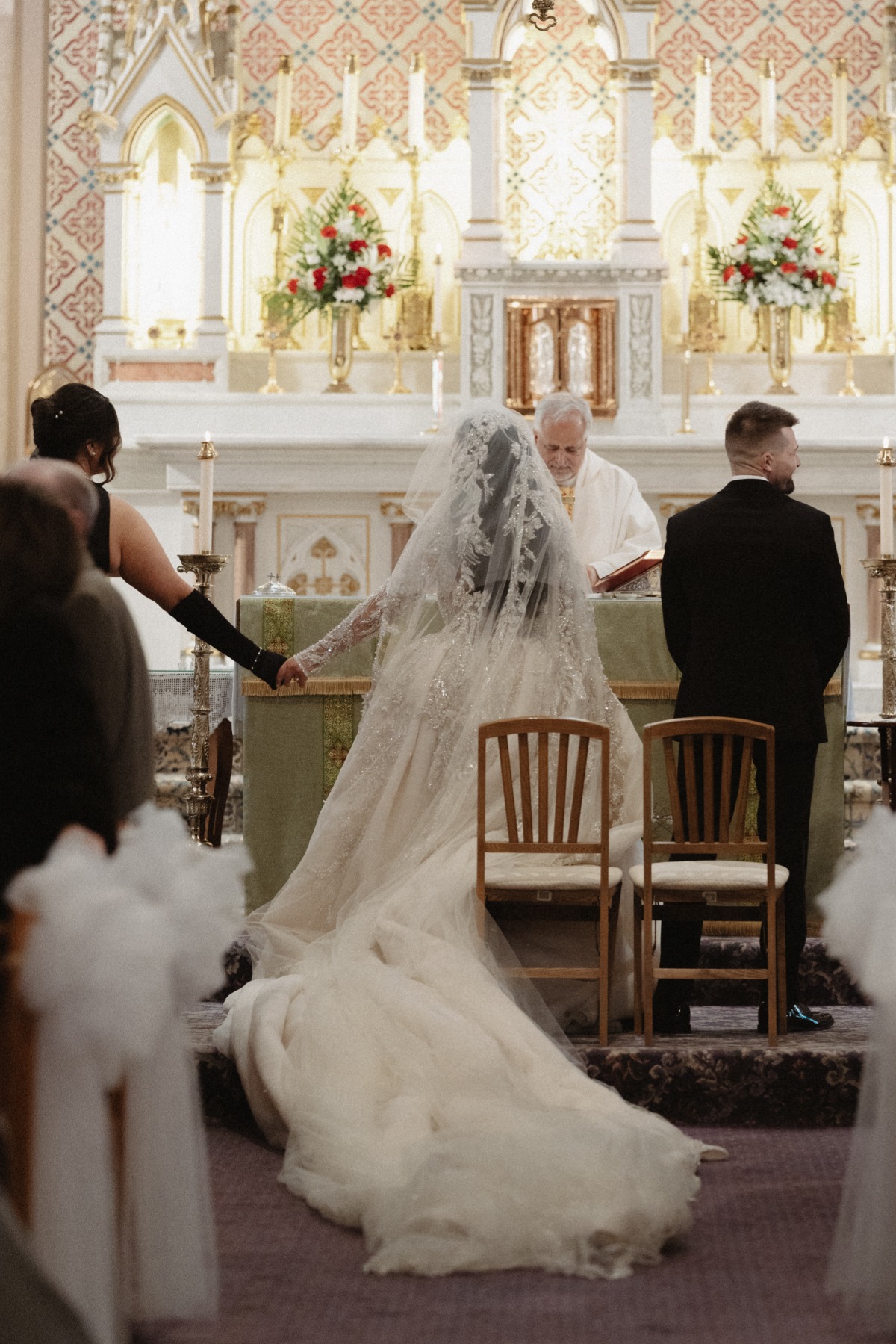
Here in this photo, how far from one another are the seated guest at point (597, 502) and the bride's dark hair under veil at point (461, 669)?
1.60 m

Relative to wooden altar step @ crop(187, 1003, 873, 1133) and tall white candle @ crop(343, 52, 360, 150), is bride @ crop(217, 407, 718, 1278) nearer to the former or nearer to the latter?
wooden altar step @ crop(187, 1003, 873, 1133)

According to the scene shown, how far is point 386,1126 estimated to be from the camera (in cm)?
361

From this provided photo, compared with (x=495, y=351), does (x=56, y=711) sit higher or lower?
lower

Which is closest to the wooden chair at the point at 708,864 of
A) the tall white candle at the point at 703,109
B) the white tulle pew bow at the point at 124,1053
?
the white tulle pew bow at the point at 124,1053

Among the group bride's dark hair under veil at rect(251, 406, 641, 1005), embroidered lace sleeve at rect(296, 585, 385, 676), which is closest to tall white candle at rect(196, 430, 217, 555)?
embroidered lace sleeve at rect(296, 585, 385, 676)

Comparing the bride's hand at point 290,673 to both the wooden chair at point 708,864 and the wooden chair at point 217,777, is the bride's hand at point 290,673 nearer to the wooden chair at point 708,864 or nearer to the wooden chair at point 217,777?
the wooden chair at point 217,777

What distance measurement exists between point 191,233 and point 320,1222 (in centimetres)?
612

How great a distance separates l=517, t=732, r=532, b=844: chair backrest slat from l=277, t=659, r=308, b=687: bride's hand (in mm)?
986

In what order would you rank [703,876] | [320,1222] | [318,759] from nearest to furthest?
1. [320,1222]
2. [703,876]
3. [318,759]

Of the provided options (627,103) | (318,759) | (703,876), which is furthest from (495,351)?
(703,876)

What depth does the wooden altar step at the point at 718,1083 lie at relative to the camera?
429 centimetres

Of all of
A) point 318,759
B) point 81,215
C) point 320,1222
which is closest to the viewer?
point 320,1222

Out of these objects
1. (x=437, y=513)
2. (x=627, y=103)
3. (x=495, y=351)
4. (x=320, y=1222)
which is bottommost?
(x=320, y=1222)

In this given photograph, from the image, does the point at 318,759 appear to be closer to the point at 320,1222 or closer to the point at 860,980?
the point at 320,1222
